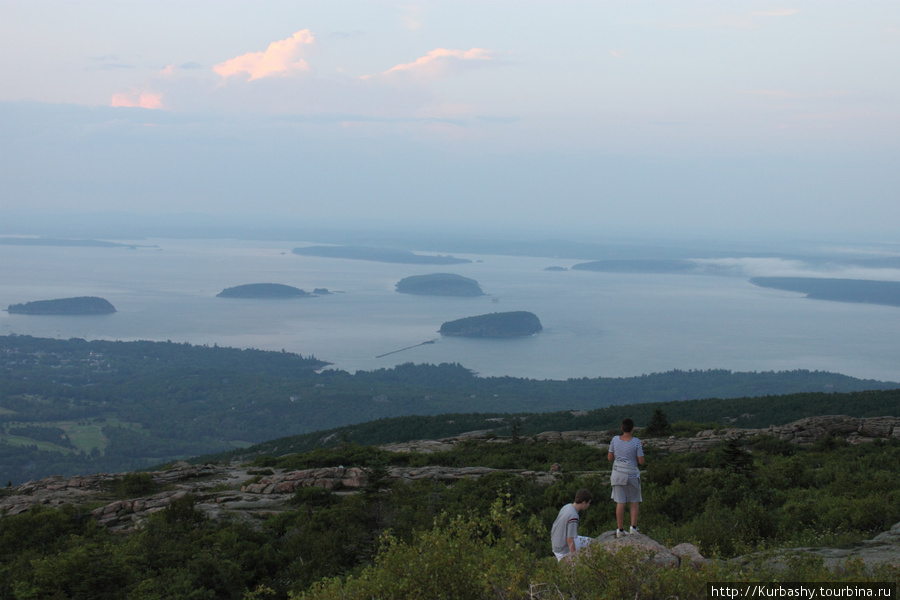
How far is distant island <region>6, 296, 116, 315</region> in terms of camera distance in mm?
134375

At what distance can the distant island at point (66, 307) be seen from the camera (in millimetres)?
134375

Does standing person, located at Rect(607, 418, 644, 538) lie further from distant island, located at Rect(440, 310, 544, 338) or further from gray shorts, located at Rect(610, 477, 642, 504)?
distant island, located at Rect(440, 310, 544, 338)

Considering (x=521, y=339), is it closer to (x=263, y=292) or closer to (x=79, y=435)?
(x=263, y=292)

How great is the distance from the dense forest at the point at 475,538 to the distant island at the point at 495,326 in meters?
112

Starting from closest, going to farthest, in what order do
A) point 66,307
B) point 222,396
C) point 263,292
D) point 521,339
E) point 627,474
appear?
point 627,474, point 222,396, point 521,339, point 66,307, point 263,292

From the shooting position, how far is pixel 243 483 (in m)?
16.2

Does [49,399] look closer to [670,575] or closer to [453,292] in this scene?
[670,575]

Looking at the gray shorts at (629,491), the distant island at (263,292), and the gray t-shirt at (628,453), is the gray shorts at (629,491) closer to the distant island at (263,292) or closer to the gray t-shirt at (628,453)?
the gray t-shirt at (628,453)

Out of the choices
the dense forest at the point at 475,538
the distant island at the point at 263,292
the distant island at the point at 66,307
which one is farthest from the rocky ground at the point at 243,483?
the distant island at the point at 263,292

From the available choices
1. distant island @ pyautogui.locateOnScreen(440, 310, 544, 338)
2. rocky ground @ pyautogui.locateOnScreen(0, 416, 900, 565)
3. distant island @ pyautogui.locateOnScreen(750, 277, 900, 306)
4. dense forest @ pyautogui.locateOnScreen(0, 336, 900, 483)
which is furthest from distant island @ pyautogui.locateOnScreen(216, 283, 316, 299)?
rocky ground @ pyautogui.locateOnScreen(0, 416, 900, 565)

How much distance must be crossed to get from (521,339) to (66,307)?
9996 centimetres

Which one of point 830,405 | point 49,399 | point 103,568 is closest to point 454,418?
point 830,405

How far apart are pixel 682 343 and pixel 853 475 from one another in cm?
11539

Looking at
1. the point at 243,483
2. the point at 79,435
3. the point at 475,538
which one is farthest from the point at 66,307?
the point at 475,538
